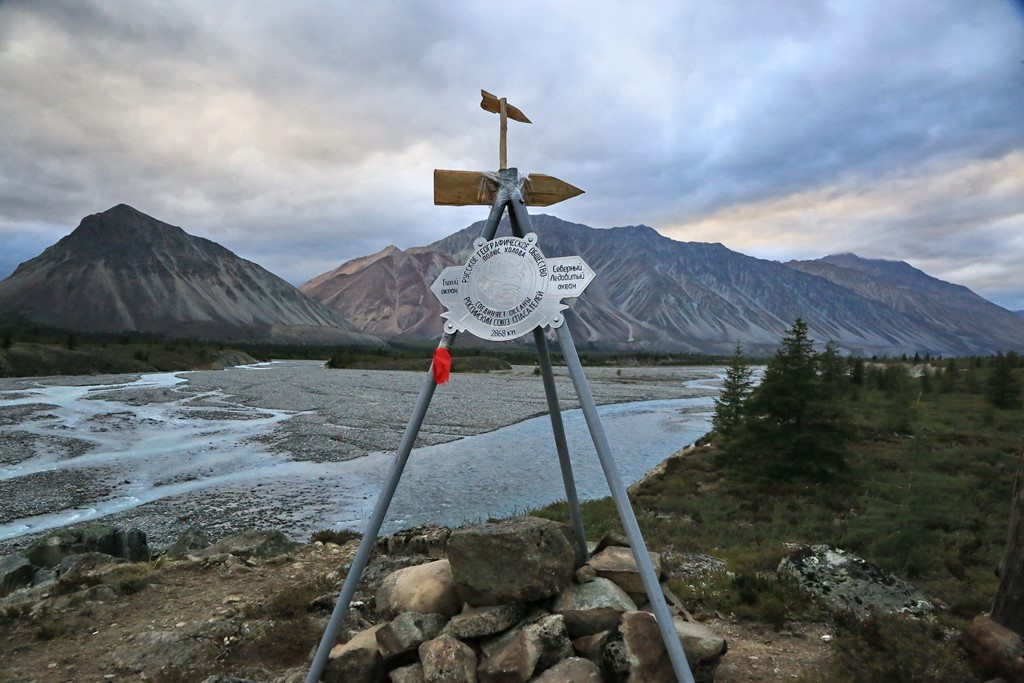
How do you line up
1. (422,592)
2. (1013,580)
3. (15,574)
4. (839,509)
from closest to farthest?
(1013,580) → (422,592) → (15,574) → (839,509)

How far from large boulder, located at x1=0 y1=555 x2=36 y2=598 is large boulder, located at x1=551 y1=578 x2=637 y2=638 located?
11221 mm

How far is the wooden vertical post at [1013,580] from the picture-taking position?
6125 millimetres

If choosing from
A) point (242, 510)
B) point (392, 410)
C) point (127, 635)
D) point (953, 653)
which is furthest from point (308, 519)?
point (392, 410)

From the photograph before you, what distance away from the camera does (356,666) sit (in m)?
5.86

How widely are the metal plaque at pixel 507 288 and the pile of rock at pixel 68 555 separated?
31.4ft

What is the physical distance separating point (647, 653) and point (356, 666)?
2.98 m

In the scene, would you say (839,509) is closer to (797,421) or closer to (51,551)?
(797,421)

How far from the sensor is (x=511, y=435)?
35.2 metres

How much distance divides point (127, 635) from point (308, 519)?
9.37m

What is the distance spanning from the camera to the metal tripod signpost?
17.6 feet

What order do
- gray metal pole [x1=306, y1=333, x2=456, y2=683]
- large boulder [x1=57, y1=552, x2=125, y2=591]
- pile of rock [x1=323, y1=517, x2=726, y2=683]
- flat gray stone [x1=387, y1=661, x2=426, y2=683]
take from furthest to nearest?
large boulder [x1=57, y1=552, x2=125, y2=591]
gray metal pole [x1=306, y1=333, x2=456, y2=683]
flat gray stone [x1=387, y1=661, x2=426, y2=683]
pile of rock [x1=323, y1=517, x2=726, y2=683]

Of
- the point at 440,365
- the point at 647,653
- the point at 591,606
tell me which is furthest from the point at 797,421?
the point at 440,365

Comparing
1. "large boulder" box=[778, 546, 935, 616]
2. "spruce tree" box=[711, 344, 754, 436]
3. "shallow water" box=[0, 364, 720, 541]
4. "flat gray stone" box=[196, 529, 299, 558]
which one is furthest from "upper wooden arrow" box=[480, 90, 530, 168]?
"spruce tree" box=[711, 344, 754, 436]

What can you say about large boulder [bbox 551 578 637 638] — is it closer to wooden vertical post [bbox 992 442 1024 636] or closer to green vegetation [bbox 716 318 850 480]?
wooden vertical post [bbox 992 442 1024 636]
